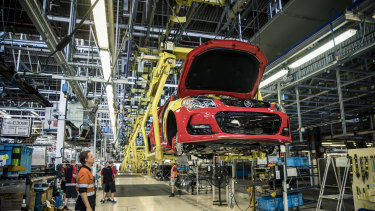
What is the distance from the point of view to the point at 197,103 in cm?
346

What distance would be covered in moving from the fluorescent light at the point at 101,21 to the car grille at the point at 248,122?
8.26 ft

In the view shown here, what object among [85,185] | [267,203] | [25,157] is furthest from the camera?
[267,203]

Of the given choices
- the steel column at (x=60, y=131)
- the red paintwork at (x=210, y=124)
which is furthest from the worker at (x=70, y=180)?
the red paintwork at (x=210, y=124)

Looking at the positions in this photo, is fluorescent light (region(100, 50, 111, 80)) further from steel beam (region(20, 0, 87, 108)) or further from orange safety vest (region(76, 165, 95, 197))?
orange safety vest (region(76, 165, 95, 197))

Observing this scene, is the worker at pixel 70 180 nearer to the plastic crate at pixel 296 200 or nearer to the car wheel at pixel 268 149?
the car wheel at pixel 268 149

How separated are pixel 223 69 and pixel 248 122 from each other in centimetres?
111

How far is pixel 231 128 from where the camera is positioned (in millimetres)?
3307

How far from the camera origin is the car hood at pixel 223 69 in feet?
12.5

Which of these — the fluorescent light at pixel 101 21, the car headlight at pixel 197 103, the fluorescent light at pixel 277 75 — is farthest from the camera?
the fluorescent light at pixel 277 75


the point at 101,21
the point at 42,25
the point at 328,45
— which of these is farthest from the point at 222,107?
the point at 42,25

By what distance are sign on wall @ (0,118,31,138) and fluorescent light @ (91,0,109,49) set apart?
225 cm

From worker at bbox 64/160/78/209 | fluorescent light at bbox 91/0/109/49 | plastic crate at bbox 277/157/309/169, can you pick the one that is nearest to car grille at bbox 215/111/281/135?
fluorescent light at bbox 91/0/109/49

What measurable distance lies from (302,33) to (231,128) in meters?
5.37

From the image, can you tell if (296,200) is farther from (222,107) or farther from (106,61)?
(106,61)
